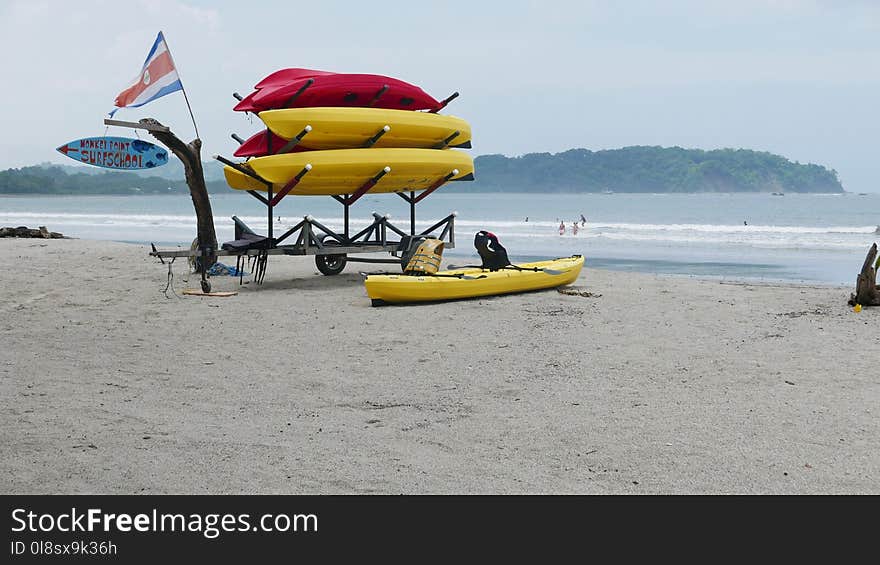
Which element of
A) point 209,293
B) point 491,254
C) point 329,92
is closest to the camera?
point 209,293

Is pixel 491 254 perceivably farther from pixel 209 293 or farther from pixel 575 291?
pixel 209 293

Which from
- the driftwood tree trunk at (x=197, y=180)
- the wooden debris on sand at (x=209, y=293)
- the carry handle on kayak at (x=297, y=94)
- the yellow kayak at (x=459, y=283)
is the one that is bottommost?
the wooden debris on sand at (x=209, y=293)

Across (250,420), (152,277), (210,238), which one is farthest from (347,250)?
(250,420)

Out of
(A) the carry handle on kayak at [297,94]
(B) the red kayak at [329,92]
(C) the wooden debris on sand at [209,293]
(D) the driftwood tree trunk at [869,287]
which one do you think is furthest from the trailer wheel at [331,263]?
(D) the driftwood tree trunk at [869,287]

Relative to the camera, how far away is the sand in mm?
3984

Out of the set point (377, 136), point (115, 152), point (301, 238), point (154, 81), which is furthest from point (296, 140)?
point (115, 152)

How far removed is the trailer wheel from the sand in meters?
→ 2.68

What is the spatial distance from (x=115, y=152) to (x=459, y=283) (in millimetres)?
4102

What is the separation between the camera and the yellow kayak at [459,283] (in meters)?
9.44

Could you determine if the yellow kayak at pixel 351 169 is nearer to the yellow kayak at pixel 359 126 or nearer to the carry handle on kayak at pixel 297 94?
the yellow kayak at pixel 359 126

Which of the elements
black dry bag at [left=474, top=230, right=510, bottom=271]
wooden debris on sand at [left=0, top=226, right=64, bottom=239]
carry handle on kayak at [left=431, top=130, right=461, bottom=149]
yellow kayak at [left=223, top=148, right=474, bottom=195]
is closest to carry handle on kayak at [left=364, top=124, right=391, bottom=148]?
yellow kayak at [left=223, top=148, right=474, bottom=195]

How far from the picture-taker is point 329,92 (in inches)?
434

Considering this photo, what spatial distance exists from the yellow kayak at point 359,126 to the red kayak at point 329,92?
0.32m

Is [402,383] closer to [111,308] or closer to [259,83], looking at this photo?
[111,308]
